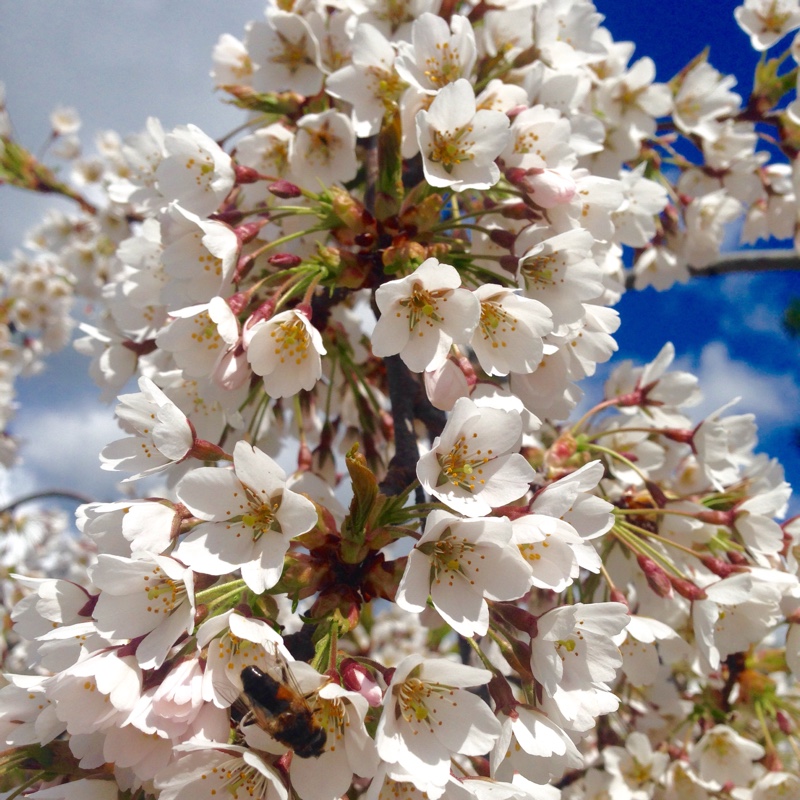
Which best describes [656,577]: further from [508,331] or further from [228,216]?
[228,216]

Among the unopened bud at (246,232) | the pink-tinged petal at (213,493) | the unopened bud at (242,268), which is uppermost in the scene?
the unopened bud at (246,232)

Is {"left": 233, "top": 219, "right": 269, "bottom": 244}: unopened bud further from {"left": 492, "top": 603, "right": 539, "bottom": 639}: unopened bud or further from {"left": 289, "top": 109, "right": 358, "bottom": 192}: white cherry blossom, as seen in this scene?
{"left": 492, "top": 603, "right": 539, "bottom": 639}: unopened bud

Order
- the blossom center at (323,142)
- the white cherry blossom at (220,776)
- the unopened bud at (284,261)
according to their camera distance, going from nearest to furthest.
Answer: the white cherry blossom at (220,776), the unopened bud at (284,261), the blossom center at (323,142)

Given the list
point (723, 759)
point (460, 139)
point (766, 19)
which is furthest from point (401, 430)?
point (766, 19)

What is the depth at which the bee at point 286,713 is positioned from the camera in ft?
4.43

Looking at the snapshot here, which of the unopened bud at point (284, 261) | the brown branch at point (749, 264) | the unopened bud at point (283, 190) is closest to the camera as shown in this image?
the unopened bud at point (284, 261)

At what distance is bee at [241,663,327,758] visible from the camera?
1.35 meters

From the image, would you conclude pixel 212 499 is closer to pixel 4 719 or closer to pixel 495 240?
pixel 4 719

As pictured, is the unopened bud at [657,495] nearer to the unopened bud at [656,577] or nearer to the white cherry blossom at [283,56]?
the unopened bud at [656,577]

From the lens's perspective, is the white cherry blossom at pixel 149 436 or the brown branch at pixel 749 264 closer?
the white cherry blossom at pixel 149 436

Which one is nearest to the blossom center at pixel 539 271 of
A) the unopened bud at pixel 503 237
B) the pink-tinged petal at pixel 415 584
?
the unopened bud at pixel 503 237

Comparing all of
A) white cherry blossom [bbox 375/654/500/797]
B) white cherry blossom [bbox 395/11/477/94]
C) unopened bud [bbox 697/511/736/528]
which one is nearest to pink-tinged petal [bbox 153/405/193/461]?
white cherry blossom [bbox 375/654/500/797]

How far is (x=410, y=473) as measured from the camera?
7.15ft

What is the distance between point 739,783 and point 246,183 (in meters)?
3.07
